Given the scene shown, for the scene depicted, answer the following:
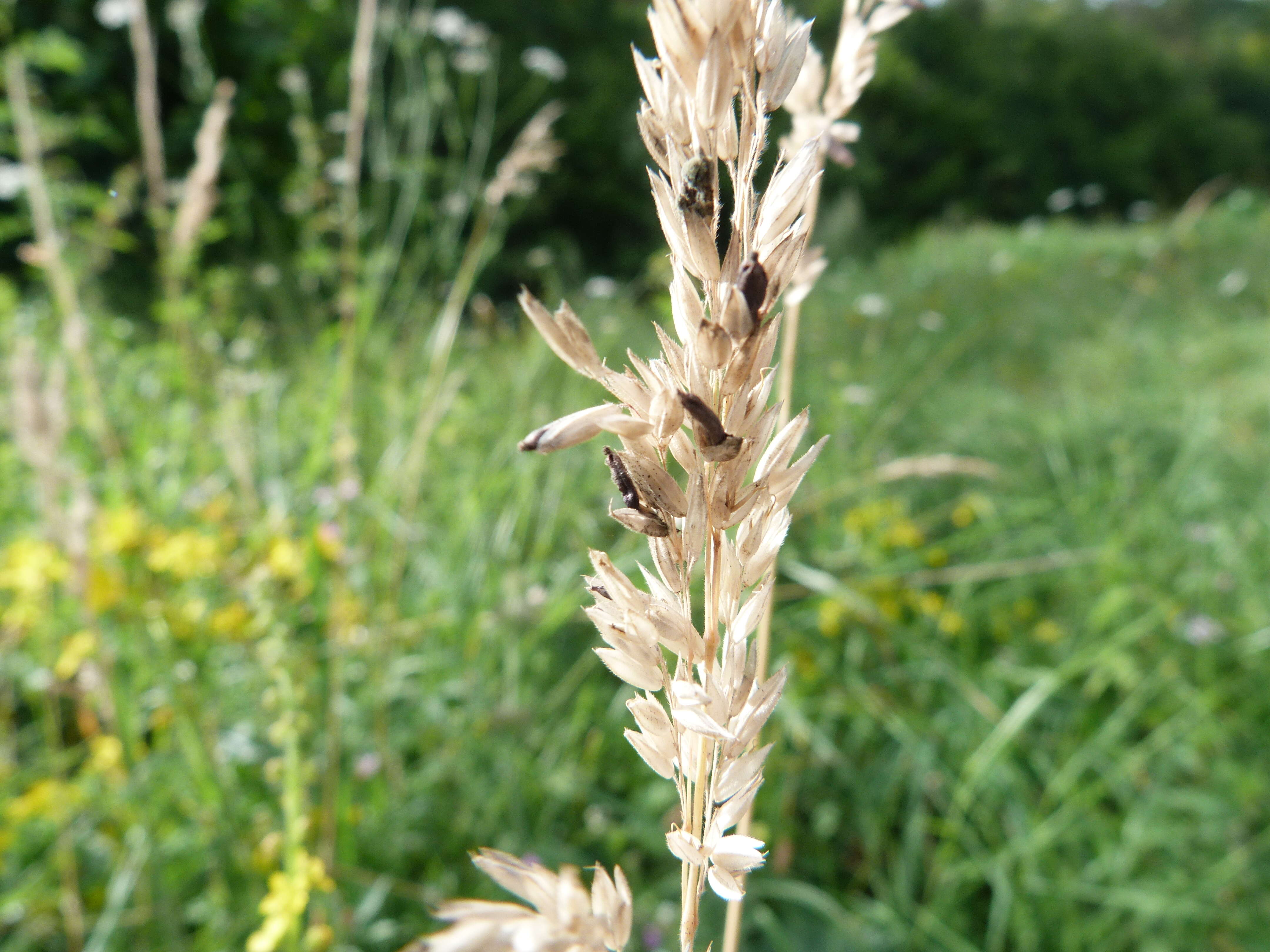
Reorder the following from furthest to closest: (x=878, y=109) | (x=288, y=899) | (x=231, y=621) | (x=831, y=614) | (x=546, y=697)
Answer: (x=878, y=109) → (x=831, y=614) → (x=546, y=697) → (x=231, y=621) → (x=288, y=899)

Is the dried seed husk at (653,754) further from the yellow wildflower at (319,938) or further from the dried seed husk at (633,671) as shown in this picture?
the yellow wildflower at (319,938)

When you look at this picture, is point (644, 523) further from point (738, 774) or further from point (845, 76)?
point (845, 76)

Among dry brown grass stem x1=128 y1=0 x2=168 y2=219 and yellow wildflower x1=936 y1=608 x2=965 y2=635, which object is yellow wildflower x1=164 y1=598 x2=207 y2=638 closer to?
dry brown grass stem x1=128 y1=0 x2=168 y2=219

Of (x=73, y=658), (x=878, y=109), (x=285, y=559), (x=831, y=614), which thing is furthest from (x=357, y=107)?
(x=878, y=109)

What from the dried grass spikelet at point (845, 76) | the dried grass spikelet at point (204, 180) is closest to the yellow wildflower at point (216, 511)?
the dried grass spikelet at point (204, 180)

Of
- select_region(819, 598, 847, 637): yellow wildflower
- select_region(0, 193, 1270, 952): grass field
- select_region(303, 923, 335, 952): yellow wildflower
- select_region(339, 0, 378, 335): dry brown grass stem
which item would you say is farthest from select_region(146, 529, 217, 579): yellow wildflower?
select_region(819, 598, 847, 637): yellow wildflower
